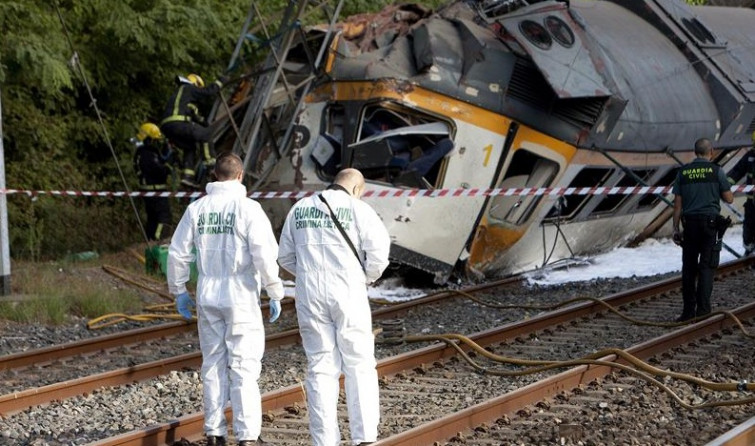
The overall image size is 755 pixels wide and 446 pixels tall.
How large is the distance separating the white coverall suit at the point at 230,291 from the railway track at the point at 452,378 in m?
0.45

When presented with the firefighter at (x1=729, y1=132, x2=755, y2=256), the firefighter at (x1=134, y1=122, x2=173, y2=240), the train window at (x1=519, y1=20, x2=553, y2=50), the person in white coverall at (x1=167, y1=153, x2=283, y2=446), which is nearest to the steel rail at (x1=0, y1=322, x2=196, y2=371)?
the person in white coverall at (x1=167, y1=153, x2=283, y2=446)

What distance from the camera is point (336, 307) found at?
6.39m

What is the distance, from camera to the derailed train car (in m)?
12.9

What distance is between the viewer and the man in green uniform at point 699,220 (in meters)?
10.9

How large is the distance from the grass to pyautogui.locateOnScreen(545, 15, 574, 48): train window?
5.61m

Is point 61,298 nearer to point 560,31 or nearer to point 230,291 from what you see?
point 230,291

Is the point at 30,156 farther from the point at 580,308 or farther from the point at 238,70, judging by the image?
the point at 580,308

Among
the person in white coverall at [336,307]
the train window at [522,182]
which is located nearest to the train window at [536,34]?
the train window at [522,182]

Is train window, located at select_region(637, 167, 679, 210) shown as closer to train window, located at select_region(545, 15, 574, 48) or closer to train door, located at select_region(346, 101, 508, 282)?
train window, located at select_region(545, 15, 574, 48)

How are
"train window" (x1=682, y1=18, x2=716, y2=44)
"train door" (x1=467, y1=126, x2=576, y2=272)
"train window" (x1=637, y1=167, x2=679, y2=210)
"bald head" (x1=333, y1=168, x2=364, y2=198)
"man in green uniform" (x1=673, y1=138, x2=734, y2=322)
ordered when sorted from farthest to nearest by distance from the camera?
1. "train window" (x1=682, y1=18, x2=716, y2=44)
2. "train window" (x1=637, y1=167, x2=679, y2=210)
3. "train door" (x1=467, y1=126, x2=576, y2=272)
4. "man in green uniform" (x1=673, y1=138, x2=734, y2=322)
5. "bald head" (x1=333, y1=168, x2=364, y2=198)

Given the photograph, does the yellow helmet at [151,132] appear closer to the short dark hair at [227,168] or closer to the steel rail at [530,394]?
the steel rail at [530,394]

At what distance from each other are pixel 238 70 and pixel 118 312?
23.5 ft

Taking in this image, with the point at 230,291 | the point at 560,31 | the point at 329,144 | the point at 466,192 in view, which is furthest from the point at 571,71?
the point at 230,291

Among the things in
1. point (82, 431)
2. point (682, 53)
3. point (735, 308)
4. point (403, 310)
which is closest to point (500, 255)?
point (403, 310)
